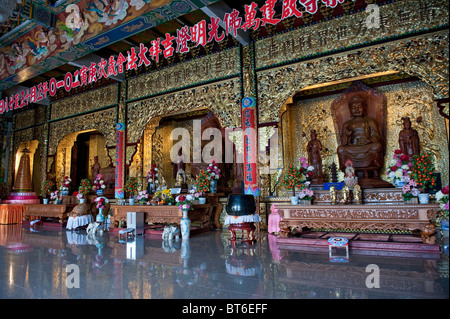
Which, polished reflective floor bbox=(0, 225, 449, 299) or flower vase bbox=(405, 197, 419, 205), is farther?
flower vase bbox=(405, 197, 419, 205)

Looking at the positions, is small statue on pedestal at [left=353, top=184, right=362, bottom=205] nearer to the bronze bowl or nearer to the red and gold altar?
the red and gold altar

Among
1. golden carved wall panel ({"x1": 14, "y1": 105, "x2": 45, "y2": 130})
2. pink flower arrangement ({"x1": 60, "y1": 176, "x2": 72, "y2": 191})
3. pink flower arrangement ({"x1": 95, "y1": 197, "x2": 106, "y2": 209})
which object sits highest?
golden carved wall panel ({"x1": 14, "y1": 105, "x2": 45, "y2": 130})

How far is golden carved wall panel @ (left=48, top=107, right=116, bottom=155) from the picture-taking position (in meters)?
8.98

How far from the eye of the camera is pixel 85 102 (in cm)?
970

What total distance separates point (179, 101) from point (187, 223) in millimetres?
3547

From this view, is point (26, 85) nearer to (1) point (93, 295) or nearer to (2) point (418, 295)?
(1) point (93, 295)

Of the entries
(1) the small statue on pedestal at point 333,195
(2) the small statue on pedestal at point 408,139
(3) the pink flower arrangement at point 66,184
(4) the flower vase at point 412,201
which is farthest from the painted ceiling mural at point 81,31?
(2) the small statue on pedestal at point 408,139

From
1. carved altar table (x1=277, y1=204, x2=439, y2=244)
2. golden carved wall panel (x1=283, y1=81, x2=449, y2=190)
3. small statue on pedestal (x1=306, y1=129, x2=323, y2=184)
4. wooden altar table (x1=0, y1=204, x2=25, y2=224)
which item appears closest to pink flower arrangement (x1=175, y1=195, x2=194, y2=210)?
carved altar table (x1=277, y1=204, x2=439, y2=244)

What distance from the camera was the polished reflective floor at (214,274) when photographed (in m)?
2.32

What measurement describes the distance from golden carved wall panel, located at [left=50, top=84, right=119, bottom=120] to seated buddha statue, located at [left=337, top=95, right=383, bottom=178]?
6.66 m

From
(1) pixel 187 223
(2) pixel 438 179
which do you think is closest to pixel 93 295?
(1) pixel 187 223

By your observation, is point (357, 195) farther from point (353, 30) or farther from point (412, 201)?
point (353, 30)

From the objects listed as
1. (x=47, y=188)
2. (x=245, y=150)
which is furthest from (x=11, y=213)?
(x=245, y=150)

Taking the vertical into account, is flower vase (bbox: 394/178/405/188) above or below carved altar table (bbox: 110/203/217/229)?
above
